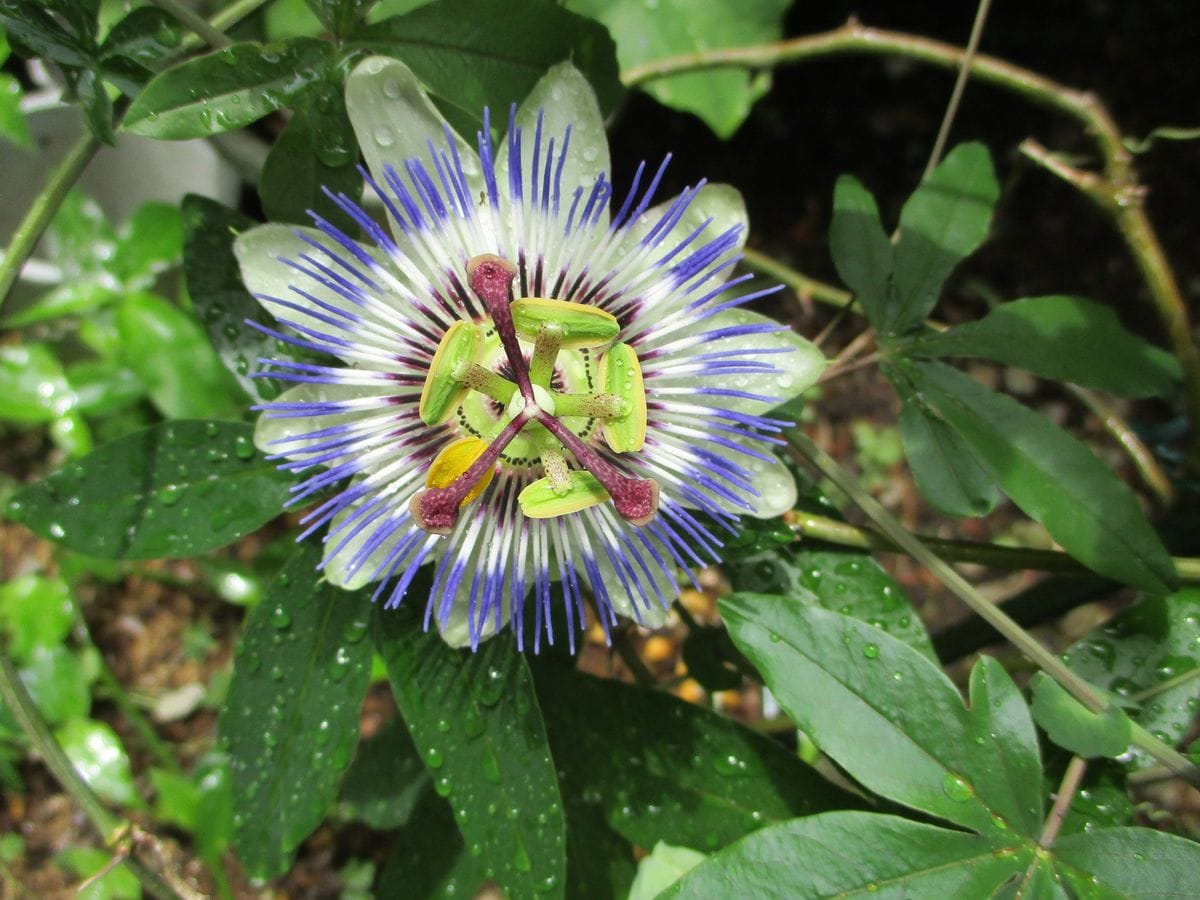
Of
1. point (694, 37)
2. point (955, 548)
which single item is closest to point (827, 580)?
point (955, 548)

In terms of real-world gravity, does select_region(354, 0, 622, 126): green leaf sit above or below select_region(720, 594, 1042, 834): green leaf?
above

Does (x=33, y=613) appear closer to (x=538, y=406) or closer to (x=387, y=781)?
(x=387, y=781)

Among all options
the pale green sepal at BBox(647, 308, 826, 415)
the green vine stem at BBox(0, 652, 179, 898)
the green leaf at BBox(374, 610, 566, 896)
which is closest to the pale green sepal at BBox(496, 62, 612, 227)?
the pale green sepal at BBox(647, 308, 826, 415)

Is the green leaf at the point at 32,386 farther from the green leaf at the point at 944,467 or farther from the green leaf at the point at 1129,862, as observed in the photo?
the green leaf at the point at 1129,862

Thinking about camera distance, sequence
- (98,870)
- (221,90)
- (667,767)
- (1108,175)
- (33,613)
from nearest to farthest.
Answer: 1. (221,90)
2. (667,767)
3. (1108,175)
4. (98,870)
5. (33,613)

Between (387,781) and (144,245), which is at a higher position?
(144,245)

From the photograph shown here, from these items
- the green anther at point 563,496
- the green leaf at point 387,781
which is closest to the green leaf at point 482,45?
the green anther at point 563,496

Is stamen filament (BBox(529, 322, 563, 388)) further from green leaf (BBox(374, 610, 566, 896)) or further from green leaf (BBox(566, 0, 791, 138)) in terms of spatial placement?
green leaf (BBox(566, 0, 791, 138))
